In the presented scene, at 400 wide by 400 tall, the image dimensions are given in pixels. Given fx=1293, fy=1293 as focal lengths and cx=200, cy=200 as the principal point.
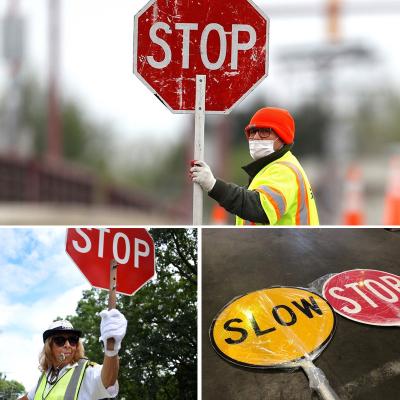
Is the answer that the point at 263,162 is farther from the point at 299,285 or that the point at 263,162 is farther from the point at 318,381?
the point at 318,381

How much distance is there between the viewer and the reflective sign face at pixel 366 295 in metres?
5.73

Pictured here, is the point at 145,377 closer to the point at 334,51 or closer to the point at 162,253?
the point at 162,253

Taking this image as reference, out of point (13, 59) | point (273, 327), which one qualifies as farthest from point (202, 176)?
point (13, 59)

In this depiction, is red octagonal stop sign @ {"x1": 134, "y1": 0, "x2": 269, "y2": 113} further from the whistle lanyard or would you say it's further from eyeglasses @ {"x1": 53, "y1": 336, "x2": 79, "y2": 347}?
the whistle lanyard

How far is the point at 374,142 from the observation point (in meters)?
103

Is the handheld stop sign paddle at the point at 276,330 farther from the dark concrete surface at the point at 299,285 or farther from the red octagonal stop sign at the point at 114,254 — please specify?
the red octagonal stop sign at the point at 114,254

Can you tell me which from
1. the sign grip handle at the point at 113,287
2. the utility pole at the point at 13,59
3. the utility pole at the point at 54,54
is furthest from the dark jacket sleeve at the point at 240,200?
the utility pole at the point at 54,54

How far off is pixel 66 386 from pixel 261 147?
1.69 metres

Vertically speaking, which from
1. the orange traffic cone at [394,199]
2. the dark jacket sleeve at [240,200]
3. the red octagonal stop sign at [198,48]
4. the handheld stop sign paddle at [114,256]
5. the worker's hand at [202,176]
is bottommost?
the handheld stop sign paddle at [114,256]

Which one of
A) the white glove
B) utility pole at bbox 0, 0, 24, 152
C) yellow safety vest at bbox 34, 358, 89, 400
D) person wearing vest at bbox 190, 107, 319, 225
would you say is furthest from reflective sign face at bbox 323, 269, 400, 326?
utility pole at bbox 0, 0, 24, 152

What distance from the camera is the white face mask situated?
6598 mm

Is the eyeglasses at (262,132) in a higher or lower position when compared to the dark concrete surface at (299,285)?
higher

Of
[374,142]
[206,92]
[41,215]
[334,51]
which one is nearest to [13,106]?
[41,215]

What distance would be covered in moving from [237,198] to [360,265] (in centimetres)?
72
